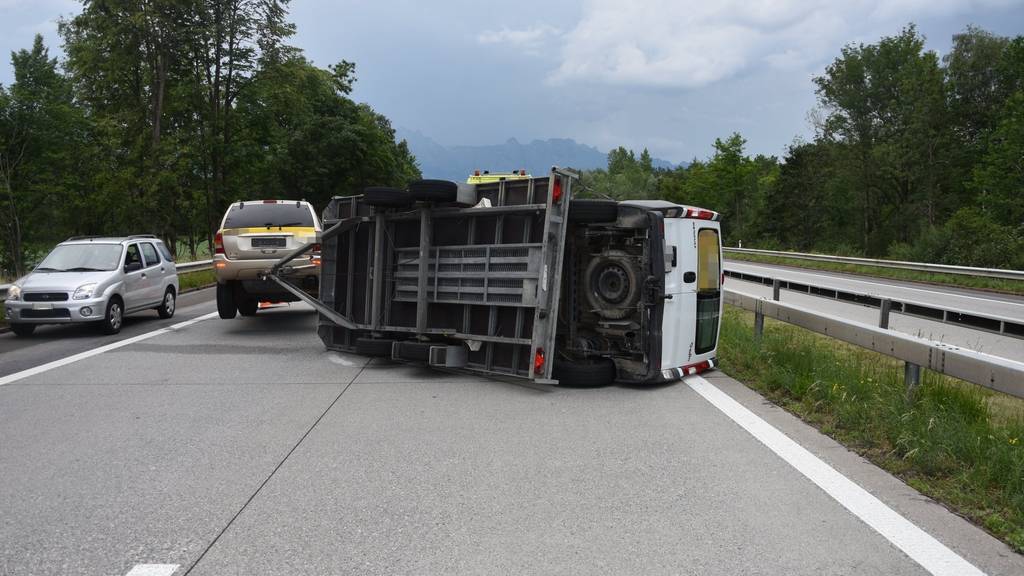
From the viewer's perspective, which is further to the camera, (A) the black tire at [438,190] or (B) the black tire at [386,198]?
(B) the black tire at [386,198]

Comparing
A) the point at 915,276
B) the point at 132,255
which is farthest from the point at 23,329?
the point at 915,276

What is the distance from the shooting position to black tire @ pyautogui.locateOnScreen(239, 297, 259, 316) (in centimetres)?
1462

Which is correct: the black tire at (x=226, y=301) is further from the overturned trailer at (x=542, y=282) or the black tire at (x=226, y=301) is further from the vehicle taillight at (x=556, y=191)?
the vehicle taillight at (x=556, y=191)

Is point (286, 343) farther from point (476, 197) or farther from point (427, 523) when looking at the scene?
point (427, 523)

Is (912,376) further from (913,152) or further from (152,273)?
(913,152)

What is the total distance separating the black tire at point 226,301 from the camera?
46.0ft

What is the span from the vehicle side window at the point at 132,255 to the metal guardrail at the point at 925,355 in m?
11.8

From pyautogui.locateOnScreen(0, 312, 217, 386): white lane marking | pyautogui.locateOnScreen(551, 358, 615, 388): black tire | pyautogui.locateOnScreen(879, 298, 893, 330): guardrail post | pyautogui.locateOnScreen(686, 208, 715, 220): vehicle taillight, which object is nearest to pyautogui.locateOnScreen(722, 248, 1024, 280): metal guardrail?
pyautogui.locateOnScreen(879, 298, 893, 330): guardrail post

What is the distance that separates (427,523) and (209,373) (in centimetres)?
613

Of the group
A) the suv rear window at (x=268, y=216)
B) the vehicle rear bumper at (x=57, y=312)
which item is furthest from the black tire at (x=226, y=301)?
the vehicle rear bumper at (x=57, y=312)

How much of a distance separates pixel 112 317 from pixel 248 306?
249 cm

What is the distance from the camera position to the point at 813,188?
228 ft

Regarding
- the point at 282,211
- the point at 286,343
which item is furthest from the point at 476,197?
the point at 282,211

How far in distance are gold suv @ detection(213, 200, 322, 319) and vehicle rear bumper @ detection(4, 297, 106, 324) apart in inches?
83.6
